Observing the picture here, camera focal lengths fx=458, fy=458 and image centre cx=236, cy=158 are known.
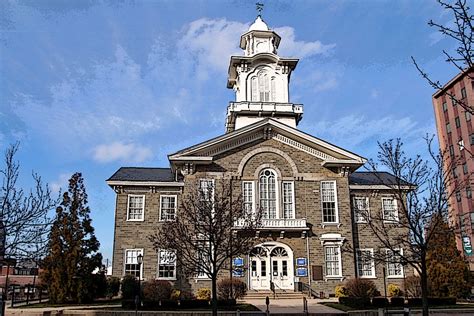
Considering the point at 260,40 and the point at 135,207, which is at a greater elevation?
the point at 260,40

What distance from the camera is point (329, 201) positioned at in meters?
32.1

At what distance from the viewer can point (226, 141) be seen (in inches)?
1255

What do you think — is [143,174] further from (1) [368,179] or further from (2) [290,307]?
(1) [368,179]

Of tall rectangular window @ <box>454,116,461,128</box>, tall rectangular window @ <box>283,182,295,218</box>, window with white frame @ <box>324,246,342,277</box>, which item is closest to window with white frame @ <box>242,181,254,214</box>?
tall rectangular window @ <box>283,182,295,218</box>

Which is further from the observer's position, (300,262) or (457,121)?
(457,121)

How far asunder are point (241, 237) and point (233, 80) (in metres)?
24.5

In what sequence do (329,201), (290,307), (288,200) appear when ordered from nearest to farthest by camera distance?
(290,307) < (288,200) < (329,201)

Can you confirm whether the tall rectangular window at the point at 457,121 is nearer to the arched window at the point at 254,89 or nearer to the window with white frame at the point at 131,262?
the arched window at the point at 254,89

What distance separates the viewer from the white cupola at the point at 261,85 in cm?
3719

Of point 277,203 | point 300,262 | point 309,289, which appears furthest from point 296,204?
point 309,289

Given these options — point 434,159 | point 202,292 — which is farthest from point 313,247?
point 434,159

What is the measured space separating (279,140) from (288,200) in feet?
14.3

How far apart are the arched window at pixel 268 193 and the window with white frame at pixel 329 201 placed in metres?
3.47

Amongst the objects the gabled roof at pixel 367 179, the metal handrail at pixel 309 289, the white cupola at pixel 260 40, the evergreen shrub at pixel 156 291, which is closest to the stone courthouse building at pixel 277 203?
the metal handrail at pixel 309 289
